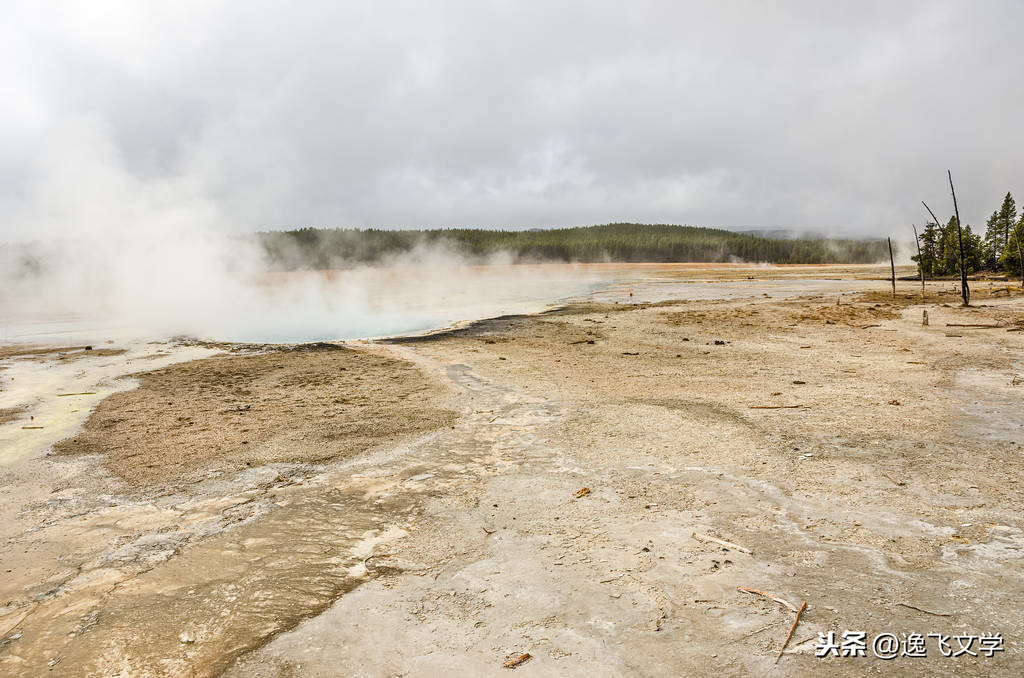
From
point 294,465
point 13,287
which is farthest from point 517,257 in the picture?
point 294,465

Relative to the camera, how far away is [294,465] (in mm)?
6082

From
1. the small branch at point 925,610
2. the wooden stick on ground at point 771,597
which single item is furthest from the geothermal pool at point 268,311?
the small branch at point 925,610

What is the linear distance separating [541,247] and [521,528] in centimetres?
8639

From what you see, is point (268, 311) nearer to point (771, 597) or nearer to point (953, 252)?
point (771, 597)

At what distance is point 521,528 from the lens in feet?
14.7

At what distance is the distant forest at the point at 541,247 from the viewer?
7025cm

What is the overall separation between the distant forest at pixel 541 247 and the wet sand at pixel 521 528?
58742mm

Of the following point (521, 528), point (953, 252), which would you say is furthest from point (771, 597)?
point (953, 252)

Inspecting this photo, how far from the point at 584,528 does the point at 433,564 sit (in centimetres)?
126

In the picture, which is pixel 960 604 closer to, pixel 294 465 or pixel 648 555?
pixel 648 555

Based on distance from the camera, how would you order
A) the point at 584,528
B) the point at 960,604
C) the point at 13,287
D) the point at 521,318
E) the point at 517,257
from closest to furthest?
the point at 960,604
the point at 584,528
the point at 521,318
the point at 13,287
the point at 517,257

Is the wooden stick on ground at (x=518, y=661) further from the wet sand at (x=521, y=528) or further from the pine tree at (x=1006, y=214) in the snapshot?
the pine tree at (x=1006, y=214)

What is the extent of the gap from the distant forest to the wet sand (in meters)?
58.7

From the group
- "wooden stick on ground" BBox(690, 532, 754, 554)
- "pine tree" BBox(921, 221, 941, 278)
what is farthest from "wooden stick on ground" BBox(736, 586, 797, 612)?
"pine tree" BBox(921, 221, 941, 278)
